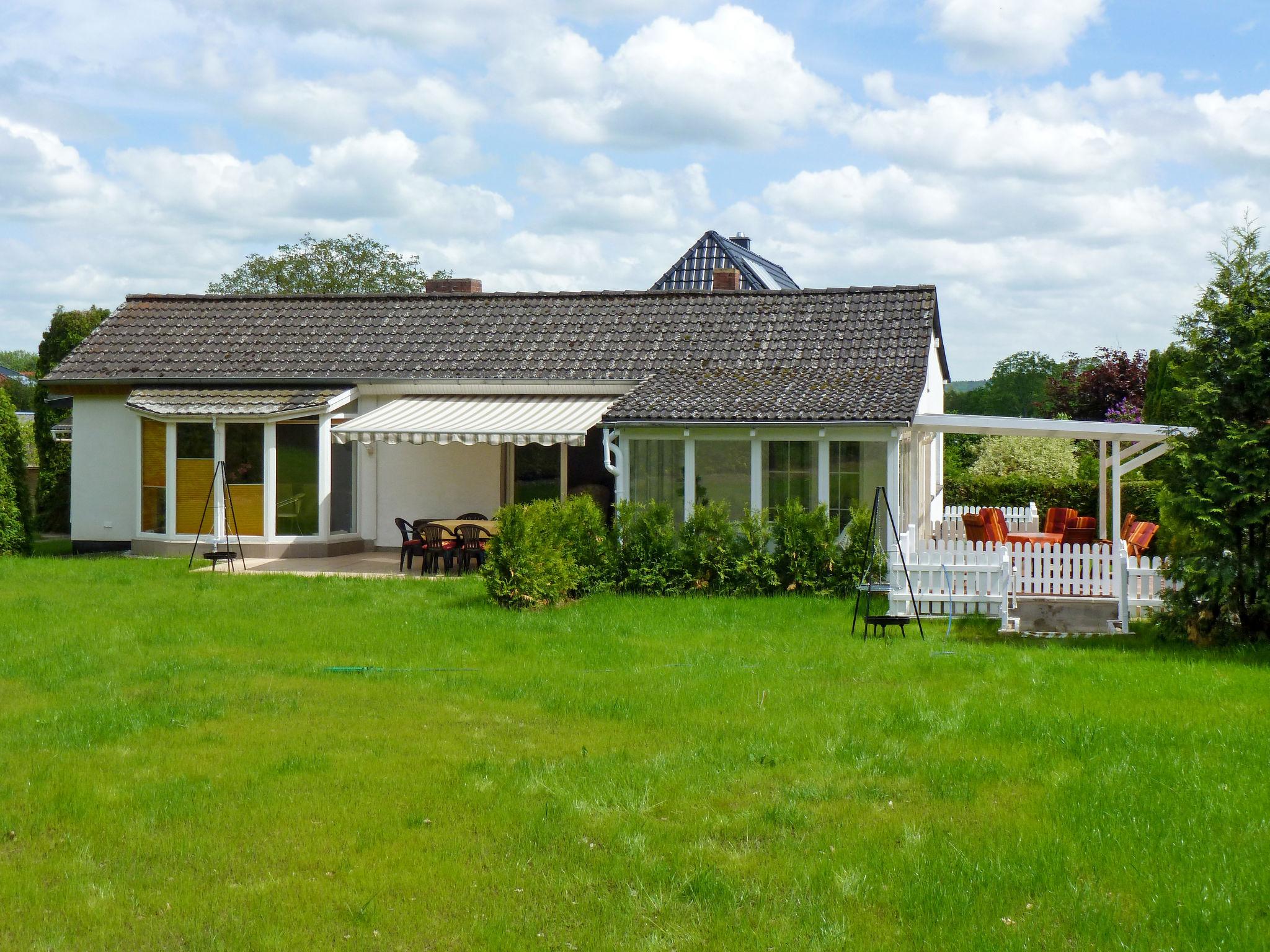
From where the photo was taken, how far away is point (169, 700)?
1090 centimetres

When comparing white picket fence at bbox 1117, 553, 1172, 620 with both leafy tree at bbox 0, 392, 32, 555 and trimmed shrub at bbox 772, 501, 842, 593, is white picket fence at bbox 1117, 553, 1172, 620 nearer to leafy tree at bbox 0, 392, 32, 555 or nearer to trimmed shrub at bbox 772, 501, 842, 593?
trimmed shrub at bbox 772, 501, 842, 593

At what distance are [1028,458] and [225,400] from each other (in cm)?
2031

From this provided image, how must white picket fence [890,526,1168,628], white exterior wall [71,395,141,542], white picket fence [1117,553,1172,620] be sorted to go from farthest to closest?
1. white exterior wall [71,395,141,542]
2. white picket fence [890,526,1168,628]
3. white picket fence [1117,553,1172,620]

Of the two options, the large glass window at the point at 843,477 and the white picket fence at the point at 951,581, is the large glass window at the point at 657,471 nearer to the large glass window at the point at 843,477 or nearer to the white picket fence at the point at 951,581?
the large glass window at the point at 843,477

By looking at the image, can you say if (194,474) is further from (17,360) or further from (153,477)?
(17,360)

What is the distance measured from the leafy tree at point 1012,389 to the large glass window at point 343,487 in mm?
50256

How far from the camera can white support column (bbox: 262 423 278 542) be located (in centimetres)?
2277

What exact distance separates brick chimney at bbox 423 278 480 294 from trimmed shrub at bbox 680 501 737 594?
11403mm

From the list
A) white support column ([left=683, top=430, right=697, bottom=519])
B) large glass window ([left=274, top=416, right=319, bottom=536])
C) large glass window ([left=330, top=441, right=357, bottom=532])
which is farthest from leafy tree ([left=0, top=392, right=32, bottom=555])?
white support column ([left=683, top=430, right=697, bottom=519])

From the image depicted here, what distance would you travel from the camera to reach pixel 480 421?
21359mm

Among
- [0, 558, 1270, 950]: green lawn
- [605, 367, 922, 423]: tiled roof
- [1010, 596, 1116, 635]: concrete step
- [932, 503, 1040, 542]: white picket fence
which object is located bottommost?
[0, 558, 1270, 950]: green lawn

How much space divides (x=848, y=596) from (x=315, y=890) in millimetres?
12397

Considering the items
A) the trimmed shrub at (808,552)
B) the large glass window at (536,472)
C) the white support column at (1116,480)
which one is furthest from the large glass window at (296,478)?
the white support column at (1116,480)

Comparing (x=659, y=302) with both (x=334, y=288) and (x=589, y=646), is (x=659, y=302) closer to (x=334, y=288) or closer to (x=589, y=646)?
(x=589, y=646)
